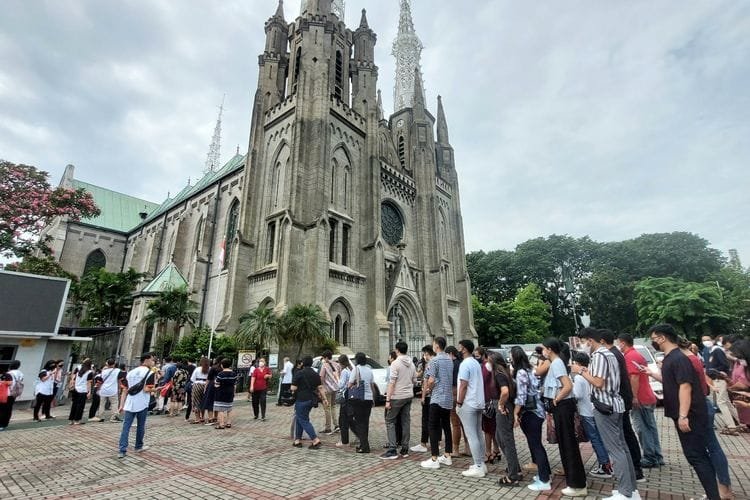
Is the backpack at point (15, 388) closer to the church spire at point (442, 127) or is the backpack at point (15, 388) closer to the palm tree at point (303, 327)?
the palm tree at point (303, 327)

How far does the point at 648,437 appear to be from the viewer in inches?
217

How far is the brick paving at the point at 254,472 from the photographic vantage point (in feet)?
15.2

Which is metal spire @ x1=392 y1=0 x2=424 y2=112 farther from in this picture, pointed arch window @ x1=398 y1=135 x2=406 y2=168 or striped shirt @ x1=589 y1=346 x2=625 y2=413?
striped shirt @ x1=589 y1=346 x2=625 y2=413

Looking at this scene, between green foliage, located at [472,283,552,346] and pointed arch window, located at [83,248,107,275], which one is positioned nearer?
green foliage, located at [472,283,552,346]

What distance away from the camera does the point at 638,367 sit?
217 inches

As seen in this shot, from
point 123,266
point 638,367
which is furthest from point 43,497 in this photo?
point 123,266

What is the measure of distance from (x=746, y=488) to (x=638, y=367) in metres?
1.66

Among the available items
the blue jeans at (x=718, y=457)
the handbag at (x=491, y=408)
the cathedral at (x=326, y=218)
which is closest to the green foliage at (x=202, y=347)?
the cathedral at (x=326, y=218)

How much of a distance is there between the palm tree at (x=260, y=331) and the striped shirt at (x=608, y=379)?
14.8m

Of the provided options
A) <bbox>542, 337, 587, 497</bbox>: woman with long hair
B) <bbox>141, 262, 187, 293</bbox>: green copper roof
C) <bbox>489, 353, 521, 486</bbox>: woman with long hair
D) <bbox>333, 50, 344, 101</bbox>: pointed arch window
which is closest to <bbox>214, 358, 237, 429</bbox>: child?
<bbox>489, 353, 521, 486</bbox>: woman with long hair

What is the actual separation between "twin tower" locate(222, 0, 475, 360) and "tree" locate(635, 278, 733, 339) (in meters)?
14.6

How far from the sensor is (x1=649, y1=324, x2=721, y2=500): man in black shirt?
12.0ft

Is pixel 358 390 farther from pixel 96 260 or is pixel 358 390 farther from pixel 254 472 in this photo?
pixel 96 260

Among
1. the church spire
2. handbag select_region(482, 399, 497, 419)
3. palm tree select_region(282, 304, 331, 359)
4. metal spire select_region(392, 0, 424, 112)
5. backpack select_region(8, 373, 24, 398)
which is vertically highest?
metal spire select_region(392, 0, 424, 112)
